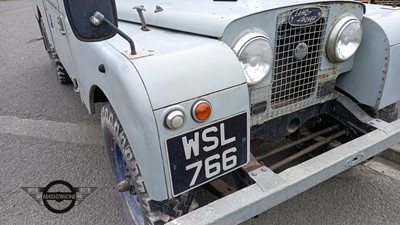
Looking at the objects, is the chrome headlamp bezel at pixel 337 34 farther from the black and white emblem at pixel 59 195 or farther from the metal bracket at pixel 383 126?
the black and white emblem at pixel 59 195

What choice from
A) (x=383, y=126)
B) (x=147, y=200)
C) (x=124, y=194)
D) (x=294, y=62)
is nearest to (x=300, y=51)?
(x=294, y=62)

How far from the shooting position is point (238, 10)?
183 centimetres

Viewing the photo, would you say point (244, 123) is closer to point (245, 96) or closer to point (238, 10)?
point (245, 96)

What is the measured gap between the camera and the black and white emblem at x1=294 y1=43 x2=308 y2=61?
6.22ft

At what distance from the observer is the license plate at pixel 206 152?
147cm

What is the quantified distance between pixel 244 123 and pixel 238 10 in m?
0.64

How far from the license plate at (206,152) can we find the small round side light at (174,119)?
0.19ft

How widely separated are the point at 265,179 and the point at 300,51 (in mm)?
747

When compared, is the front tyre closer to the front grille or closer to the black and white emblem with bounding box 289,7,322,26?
the front grille

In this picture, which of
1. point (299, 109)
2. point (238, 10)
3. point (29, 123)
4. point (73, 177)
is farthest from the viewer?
point (29, 123)

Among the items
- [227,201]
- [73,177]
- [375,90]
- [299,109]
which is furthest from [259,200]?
[73,177]

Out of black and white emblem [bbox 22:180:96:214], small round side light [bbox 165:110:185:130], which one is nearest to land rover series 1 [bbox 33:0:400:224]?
small round side light [bbox 165:110:185:130]

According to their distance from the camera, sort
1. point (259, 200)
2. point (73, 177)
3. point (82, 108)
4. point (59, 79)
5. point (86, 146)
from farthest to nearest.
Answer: point (59, 79) → point (82, 108) → point (86, 146) → point (73, 177) → point (259, 200)

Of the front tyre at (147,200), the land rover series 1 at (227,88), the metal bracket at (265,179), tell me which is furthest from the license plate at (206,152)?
the front tyre at (147,200)
